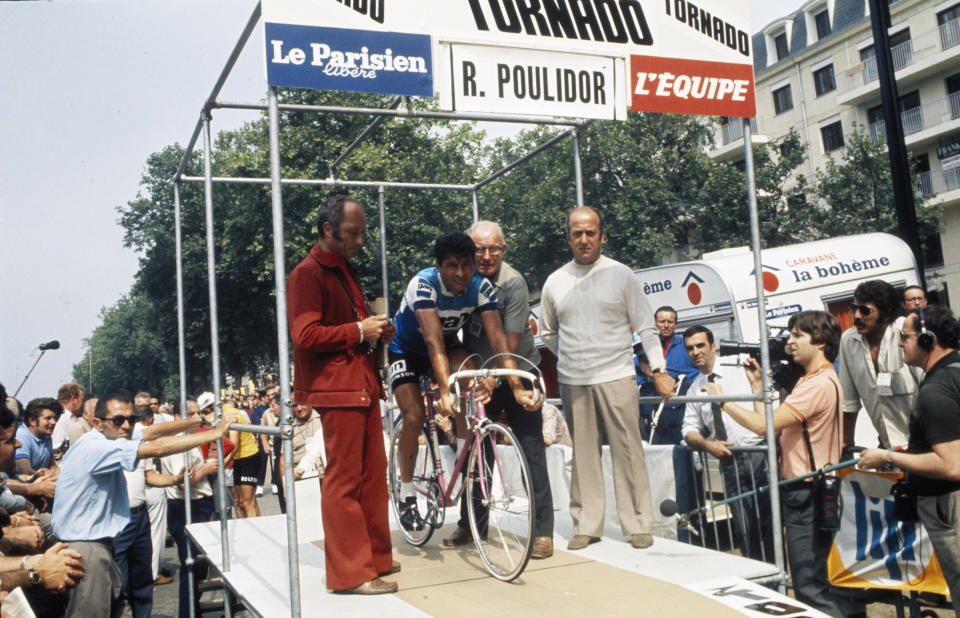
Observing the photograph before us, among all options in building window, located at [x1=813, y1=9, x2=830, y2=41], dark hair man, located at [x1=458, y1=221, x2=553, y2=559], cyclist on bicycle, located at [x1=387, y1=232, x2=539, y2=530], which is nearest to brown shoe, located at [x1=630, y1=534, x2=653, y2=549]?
dark hair man, located at [x1=458, y1=221, x2=553, y2=559]

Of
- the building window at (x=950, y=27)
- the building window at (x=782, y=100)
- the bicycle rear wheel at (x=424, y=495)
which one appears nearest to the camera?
the bicycle rear wheel at (x=424, y=495)

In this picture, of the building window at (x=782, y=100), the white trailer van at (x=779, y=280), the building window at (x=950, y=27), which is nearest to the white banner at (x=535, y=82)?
the white trailer van at (x=779, y=280)

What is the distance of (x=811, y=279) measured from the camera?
1331 centimetres

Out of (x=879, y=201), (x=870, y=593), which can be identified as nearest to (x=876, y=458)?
(x=870, y=593)

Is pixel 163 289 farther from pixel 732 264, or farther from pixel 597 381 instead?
Result: pixel 597 381

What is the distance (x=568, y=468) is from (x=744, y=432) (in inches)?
54.1

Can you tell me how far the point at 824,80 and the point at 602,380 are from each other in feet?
129

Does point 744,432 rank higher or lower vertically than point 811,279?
lower

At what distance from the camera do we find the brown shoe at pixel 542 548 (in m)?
4.91

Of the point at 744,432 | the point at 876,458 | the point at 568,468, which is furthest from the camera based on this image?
the point at 568,468

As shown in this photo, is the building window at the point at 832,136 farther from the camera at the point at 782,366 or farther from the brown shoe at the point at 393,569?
the brown shoe at the point at 393,569

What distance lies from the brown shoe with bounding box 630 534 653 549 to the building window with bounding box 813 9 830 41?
41484 millimetres

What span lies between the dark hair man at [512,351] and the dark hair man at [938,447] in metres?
1.73

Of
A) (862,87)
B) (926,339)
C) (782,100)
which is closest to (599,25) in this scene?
(926,339)
